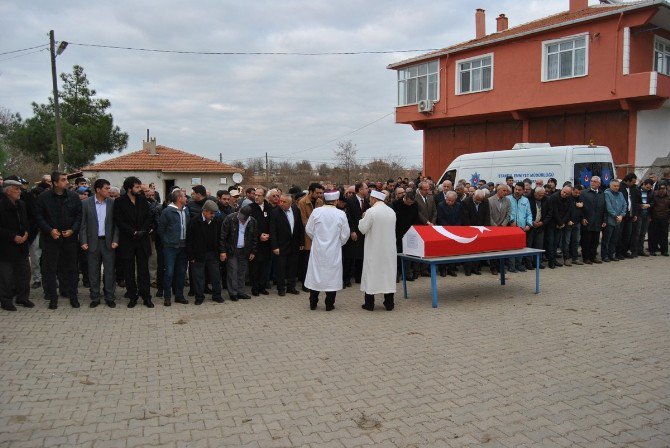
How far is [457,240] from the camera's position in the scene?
8914 millimetres

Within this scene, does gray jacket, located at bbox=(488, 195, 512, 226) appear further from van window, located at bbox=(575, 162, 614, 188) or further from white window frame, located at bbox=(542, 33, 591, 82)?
white window frame, located at bbox=(542, 33, 591, 82)

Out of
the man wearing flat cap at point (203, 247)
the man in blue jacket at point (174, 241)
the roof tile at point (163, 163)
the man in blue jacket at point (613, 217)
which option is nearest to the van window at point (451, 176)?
the man in blue jacket at point (613, 217)

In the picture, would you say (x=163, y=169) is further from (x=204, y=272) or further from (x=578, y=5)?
(x=204, y=272)

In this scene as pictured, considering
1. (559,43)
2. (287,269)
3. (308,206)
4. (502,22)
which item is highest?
(502,22)

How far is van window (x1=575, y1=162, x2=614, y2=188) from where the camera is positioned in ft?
51.0

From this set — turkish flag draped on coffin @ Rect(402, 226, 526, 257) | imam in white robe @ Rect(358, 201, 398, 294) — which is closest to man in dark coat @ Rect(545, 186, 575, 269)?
turkish flag draped on coffin @ Rect(402, 226, 526, 257)

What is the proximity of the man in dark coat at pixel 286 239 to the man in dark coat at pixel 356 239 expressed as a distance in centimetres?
103

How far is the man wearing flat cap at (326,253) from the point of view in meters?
8.40

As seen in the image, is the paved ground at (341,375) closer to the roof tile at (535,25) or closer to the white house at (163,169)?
the roof tile at (535,25)

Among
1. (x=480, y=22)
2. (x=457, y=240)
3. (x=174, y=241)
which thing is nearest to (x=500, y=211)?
(x=457, y=240)

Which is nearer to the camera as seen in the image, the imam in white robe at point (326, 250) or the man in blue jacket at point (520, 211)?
the imam in white robe at point (326, 250)

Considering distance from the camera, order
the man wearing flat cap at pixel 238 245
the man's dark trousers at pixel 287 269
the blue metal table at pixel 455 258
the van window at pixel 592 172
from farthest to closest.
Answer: the van window at pixel 592 172
the man's dark trousers at pixel 287 269
the man wearing flat cap at pixel 238 245
the blue metal table at pixel 455 258

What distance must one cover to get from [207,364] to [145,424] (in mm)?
1531

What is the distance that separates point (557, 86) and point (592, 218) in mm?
13575
